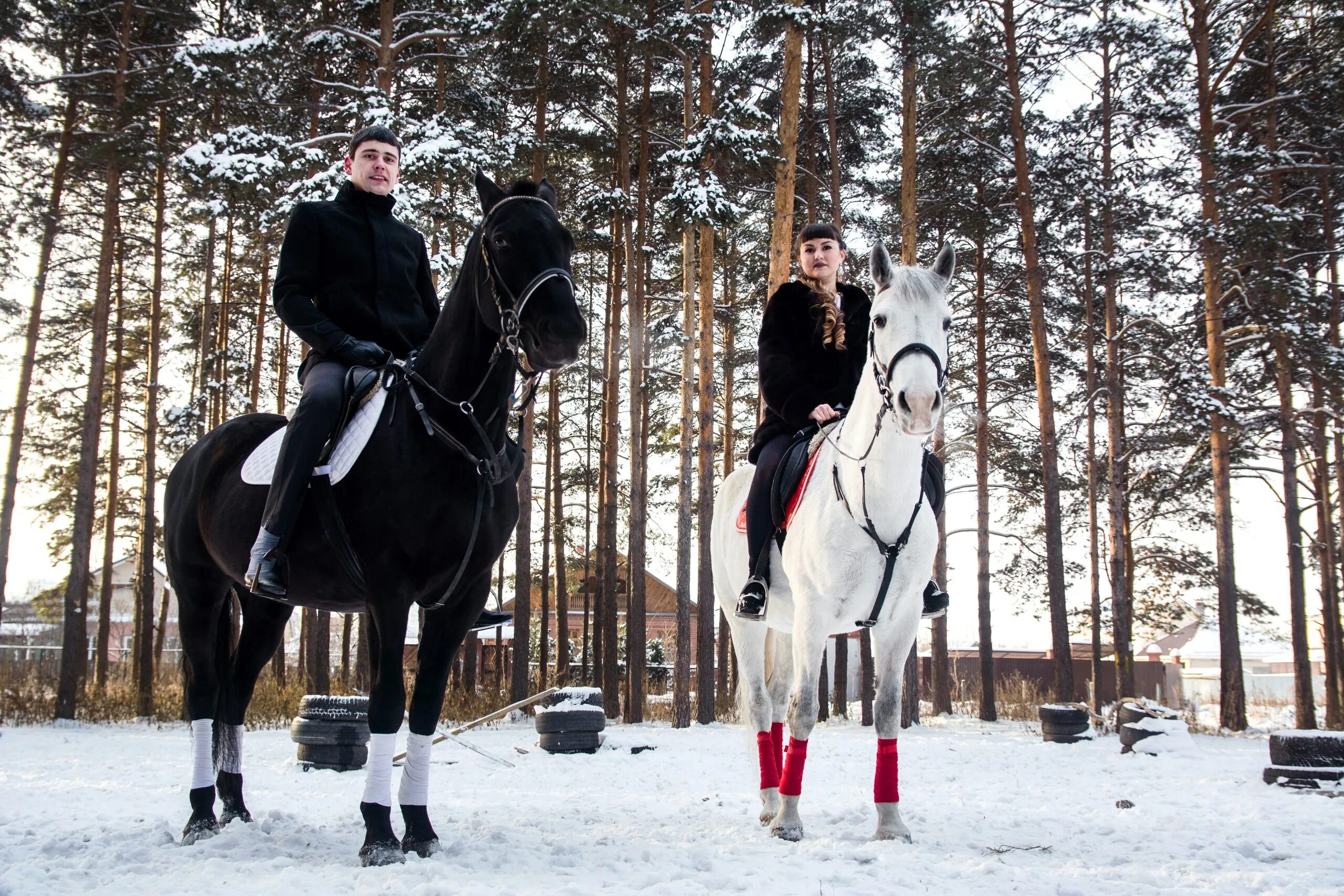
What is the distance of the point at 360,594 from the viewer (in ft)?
14.6

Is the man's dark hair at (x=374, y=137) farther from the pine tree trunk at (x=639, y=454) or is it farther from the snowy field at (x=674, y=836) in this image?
the pine tree trunk at (x=639, y=454)

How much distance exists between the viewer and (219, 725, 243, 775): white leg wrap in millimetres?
5004

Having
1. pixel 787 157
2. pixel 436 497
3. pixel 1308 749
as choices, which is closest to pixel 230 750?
pixel 436 497

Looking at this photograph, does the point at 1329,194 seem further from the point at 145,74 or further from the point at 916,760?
the point at 145,74

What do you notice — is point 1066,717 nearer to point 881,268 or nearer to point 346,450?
point 881,268

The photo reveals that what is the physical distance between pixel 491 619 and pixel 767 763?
6.71 feet

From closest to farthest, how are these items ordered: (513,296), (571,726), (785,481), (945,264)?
(513,296)
(945,264)
(785,481)
(571,726)

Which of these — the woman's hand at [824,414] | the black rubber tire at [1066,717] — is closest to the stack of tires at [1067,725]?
the black rubber tire at [1066,717]

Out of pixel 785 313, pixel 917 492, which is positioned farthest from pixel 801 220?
pixel 917 492

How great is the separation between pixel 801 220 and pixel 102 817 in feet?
60.0

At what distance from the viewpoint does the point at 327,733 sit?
8922 mm

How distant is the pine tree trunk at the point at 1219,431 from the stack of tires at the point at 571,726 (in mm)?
12907

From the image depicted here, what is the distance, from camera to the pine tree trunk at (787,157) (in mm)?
14898

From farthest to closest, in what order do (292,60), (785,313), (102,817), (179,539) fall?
(292,60)
(785,313)
(102,817)
(179,539)
